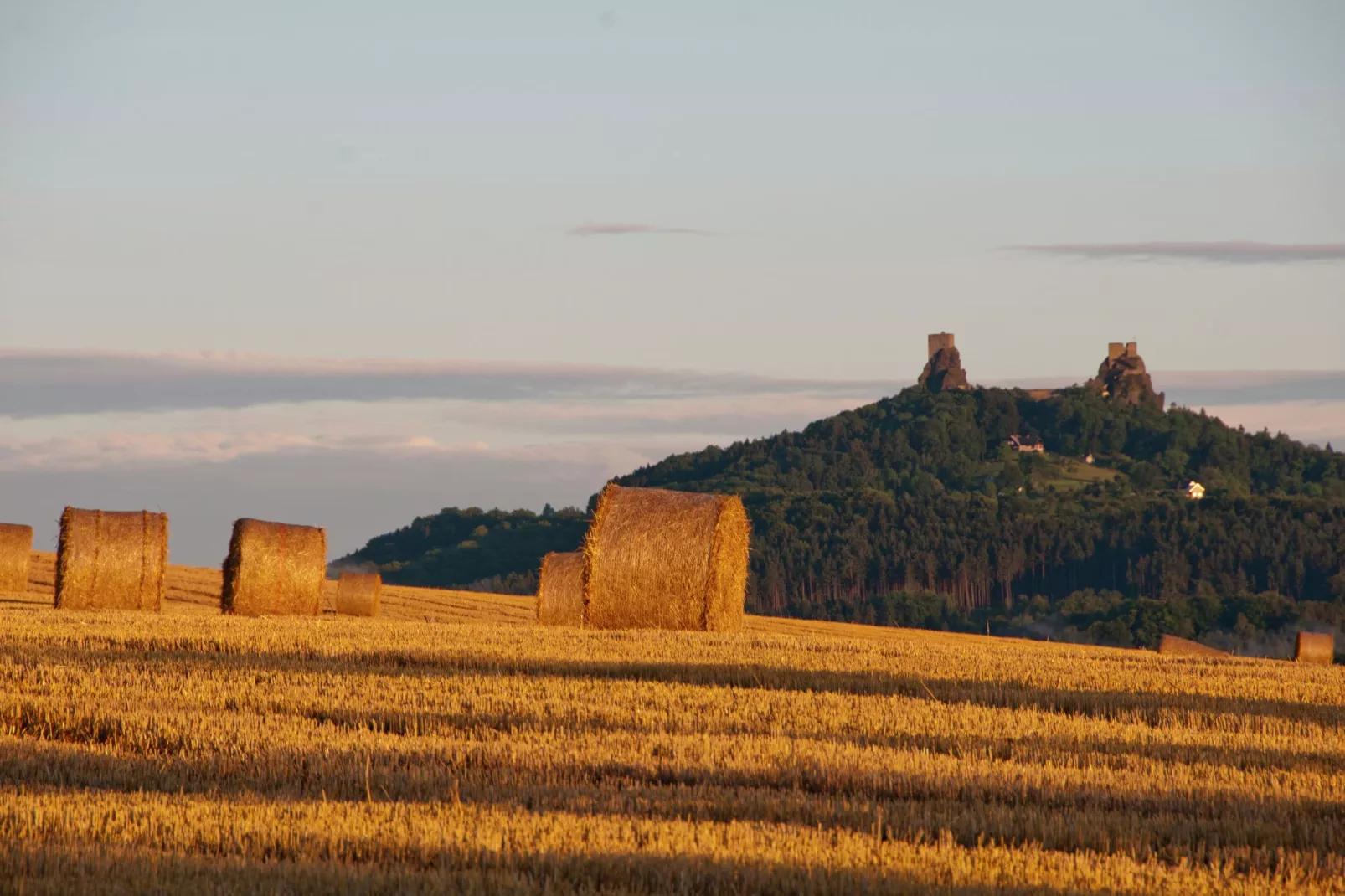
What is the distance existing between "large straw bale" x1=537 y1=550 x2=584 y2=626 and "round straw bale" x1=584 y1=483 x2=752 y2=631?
4.72 m

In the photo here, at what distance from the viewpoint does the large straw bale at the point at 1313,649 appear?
30.7m

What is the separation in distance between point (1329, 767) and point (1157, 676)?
20.6ft

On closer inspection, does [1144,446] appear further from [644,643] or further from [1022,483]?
[644,643]

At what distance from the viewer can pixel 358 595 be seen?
3425 centimetres

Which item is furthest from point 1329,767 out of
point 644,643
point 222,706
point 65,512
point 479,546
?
point 479,546

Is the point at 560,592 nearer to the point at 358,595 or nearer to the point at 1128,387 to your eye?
the point at 358,595

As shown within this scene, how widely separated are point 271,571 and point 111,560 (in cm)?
236

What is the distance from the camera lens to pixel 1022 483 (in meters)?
154

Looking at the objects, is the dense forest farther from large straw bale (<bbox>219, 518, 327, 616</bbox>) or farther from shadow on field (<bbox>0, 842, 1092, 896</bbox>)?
shadow on field (<bbox>0, 842, 1092, 896</bbox>)

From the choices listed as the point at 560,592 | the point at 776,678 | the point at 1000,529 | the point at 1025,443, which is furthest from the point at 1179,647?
the point at 1025,443

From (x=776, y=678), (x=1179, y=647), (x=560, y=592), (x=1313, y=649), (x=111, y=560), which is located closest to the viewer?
(x=776, y=678)

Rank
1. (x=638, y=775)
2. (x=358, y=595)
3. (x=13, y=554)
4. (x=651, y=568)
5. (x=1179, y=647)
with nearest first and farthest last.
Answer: (x=638, y=775), (x=651, y=568), (x=13, y=554), (x=358, y=595), (x=1179, y=647)

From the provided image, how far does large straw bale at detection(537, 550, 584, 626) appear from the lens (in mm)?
27656

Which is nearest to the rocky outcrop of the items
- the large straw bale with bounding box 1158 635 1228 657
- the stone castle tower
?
the stone castle tower
